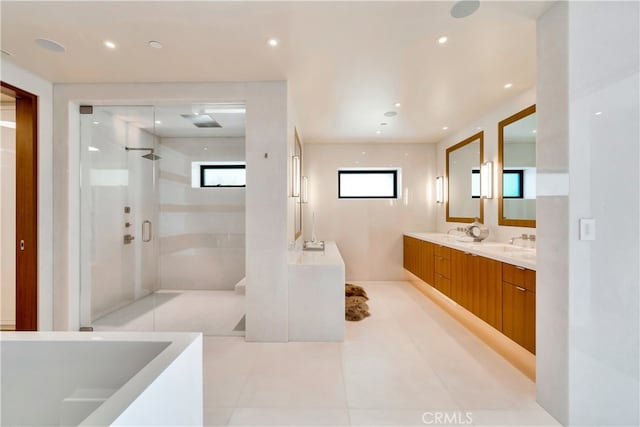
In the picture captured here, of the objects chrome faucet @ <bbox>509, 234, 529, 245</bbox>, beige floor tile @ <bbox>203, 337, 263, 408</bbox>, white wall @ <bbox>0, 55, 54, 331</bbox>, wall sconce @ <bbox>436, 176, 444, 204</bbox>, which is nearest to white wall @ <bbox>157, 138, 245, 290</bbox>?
beige floor tile @ <bbox>203, 337, 263, 408</bbox>

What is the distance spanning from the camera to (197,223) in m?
3.46

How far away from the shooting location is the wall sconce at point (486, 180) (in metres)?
3.72

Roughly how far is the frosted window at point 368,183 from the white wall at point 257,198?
8.77 feet

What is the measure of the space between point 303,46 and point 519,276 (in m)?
2.48

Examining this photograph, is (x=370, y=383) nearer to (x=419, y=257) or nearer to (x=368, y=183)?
(x=419, y=257)

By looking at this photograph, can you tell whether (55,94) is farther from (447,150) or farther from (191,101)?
(447,150)

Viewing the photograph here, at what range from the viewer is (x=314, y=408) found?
6.15ft

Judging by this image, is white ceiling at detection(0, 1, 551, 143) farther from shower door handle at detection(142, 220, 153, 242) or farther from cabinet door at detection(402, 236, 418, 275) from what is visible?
cabinet door at detection(402, 236, 418, 275)

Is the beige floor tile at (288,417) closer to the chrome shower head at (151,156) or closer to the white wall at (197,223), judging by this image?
the white wall at (197,223)
